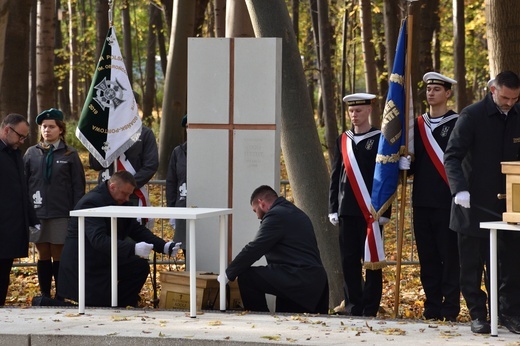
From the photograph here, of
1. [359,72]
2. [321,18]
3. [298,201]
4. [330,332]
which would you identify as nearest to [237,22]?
[298,201]

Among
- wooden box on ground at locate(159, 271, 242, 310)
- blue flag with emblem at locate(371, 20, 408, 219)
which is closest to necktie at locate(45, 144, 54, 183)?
wooden box on ground at locate(159, 271, 242, 310)

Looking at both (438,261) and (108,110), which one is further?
(108,110)

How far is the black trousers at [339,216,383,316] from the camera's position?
1073 cm

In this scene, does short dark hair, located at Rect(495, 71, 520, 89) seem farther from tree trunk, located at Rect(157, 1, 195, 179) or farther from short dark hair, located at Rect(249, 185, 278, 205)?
tree trunk, located at Rect(157, 1, 195, 179)

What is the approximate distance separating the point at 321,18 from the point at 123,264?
1273 cm

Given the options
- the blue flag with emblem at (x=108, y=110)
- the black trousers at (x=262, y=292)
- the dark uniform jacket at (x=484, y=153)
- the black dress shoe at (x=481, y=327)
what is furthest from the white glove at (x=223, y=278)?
the blue flag with emblem at (x=108, y=110)

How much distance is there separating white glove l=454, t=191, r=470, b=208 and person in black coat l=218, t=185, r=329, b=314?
1.98 meters

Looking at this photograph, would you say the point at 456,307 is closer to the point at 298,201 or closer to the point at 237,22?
the point at 298,201

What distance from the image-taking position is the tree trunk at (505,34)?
1235 centimetres

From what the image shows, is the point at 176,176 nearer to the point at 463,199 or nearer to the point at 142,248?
the point at 142,248

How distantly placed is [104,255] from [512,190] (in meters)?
4.22

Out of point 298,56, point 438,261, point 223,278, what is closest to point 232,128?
point 223,278

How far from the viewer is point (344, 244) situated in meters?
10.8

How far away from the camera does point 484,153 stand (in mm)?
9211
